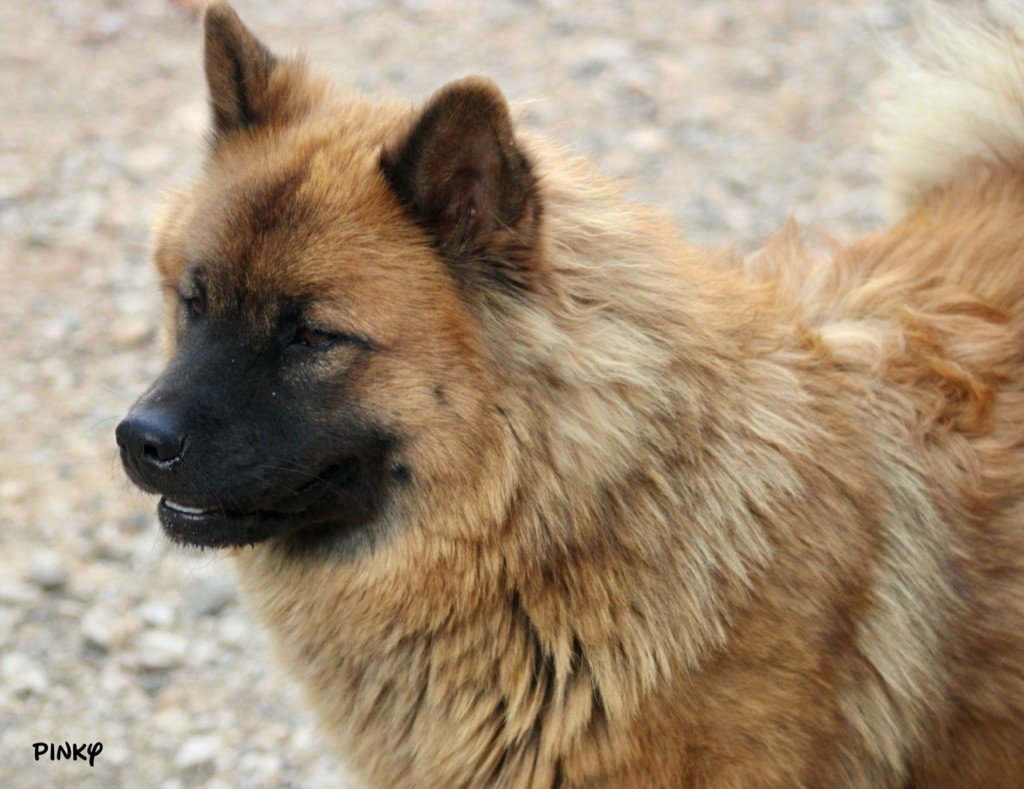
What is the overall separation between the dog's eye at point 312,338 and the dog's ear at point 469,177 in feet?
1.15

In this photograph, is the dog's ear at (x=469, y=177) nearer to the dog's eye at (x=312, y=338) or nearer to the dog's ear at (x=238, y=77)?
the dog's eye at (x=312, y=338)

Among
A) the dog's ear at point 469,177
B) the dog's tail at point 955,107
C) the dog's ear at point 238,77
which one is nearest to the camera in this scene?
the dog's ear at point 469,177

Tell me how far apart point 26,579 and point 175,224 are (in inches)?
68.9

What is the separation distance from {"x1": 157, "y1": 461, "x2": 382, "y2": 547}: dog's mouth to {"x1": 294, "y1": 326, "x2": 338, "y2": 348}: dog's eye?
0.30m

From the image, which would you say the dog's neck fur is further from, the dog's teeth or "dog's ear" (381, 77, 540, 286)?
the dog's teeth

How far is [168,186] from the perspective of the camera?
375 centimetres

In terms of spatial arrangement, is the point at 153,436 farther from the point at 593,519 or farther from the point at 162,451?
the point at 593,519

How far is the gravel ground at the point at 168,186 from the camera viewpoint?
3873 millimetres

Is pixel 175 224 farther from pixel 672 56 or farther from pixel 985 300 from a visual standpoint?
pixel 672 56

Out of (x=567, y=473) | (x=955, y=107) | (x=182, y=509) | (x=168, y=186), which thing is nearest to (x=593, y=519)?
(x=567, y=473)

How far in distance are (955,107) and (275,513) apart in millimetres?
2613

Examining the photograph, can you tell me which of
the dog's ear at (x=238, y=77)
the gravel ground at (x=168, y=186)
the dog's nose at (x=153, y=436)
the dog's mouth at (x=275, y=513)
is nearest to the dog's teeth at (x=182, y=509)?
the dog's mouth at (x=275, y=513)

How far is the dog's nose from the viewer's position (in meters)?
2.70

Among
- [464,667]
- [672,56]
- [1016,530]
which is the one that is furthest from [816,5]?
[464,667]
